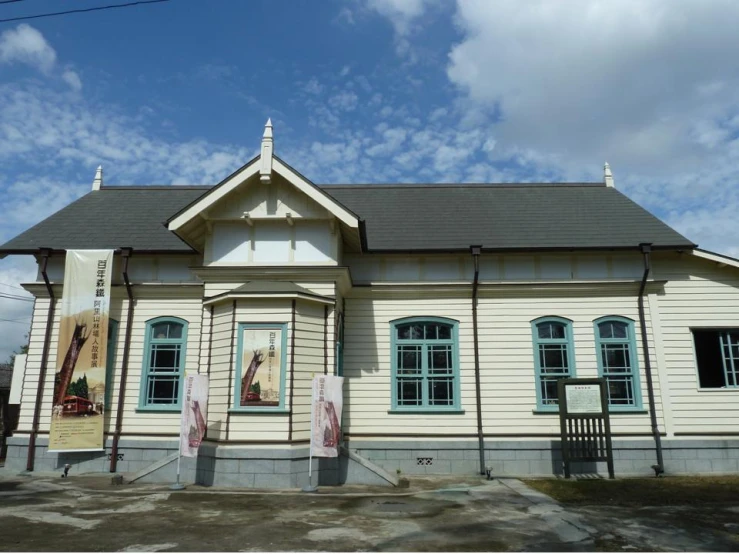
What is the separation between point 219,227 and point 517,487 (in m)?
8.28

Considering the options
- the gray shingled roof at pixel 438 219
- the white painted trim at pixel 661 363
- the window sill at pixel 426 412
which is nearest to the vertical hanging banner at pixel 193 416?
the gray shingled roof at pixel 438 219

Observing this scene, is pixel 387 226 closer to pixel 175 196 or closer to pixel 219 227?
pixel 219 227

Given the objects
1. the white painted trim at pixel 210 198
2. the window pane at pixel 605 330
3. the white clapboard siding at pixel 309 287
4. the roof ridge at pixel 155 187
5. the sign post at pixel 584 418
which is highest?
the roof ridge at pixel 155 187

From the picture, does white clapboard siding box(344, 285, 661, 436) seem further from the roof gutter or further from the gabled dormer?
the roof gutter

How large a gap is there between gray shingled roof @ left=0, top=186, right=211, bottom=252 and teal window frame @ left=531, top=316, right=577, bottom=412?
8.72m

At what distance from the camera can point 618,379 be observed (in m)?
13.5

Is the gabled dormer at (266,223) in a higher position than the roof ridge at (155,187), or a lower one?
lower

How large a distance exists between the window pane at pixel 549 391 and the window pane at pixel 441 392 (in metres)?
2.13

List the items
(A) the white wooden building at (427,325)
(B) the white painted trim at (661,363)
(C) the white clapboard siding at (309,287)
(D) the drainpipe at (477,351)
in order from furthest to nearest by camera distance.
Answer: (B) the white painted trim at (661,363) < (D) the drainpipe at (477,351) < (A) the white wooden building at (427,325) < (C) the white clapboard siding at (309,287)

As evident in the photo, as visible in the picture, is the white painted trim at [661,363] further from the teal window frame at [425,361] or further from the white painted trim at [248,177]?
the white painted trim at [248,177]

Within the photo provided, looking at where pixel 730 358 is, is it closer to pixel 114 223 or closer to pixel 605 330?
pixel 605 330

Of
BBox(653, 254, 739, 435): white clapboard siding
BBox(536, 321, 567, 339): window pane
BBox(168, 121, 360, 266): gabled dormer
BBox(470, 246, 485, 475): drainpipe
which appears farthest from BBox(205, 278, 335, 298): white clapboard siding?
BBox(653, 254, 739, 435): white clapboard siding

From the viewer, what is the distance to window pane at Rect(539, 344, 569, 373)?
13.6m

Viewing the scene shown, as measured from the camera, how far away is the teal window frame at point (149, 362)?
13.7 meters
